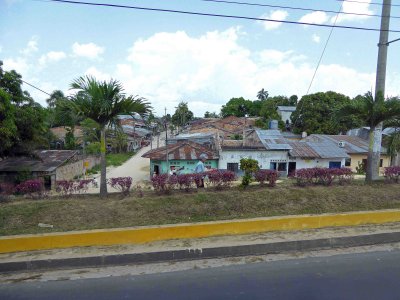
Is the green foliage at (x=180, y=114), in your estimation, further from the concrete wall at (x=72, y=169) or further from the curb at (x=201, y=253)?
the curb at (x=201, y=253)

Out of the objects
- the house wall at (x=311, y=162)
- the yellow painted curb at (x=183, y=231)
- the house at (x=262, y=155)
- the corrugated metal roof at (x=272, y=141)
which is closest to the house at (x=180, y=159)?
the house at (x=262, y=155)

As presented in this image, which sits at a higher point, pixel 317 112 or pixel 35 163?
pixel 317 112

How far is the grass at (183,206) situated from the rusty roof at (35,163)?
16.9 m

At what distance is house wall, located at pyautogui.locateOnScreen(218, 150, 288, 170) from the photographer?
27688mm

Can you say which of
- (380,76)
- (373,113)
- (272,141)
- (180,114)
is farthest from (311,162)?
(180,114)

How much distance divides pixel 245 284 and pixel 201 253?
1.19 m

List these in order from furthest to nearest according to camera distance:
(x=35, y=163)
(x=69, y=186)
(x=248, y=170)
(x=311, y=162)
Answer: (x=311, y=162) < (x=35, y=163) < (x=248, y=170) < (x=69, y=186)

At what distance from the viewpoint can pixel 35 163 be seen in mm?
24328

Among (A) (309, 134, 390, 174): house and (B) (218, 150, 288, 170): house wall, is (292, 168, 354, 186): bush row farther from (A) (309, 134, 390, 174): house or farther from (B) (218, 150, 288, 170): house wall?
(A) (309, 134, 390, 174): house

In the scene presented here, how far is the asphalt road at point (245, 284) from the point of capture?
4305mm

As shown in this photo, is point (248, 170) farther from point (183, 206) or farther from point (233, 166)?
point (233, 166)

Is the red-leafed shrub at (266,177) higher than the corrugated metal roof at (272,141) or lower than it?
lower

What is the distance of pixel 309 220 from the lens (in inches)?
269

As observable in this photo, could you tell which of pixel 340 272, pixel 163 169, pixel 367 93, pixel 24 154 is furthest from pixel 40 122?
pixel 340 272
